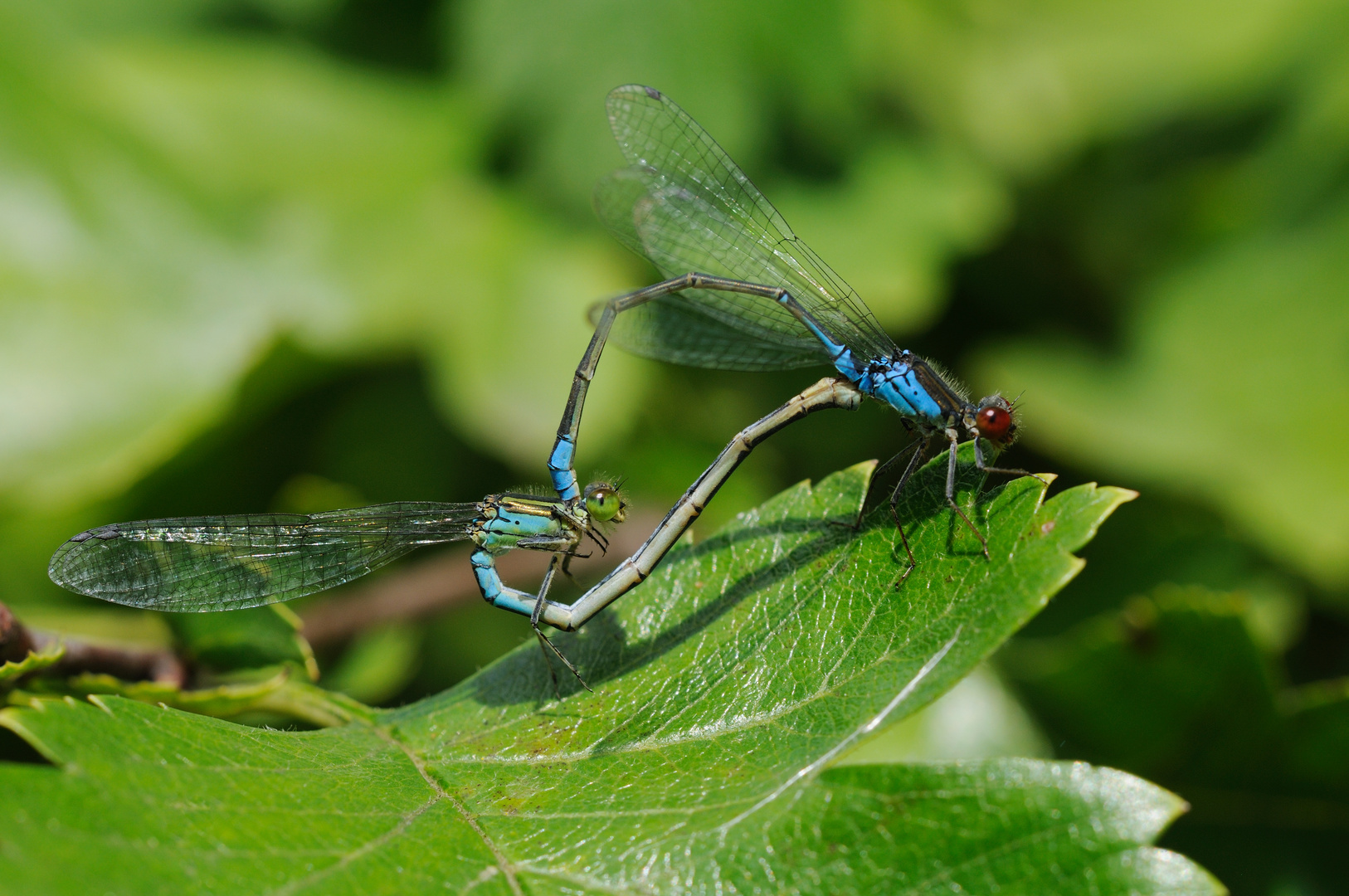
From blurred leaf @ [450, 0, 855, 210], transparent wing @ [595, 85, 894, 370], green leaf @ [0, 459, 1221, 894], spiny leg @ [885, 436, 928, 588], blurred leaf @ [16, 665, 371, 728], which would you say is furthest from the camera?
blurred leaf @ [450, 0, 855, 210]

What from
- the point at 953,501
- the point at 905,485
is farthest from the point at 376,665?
the point at 953,501

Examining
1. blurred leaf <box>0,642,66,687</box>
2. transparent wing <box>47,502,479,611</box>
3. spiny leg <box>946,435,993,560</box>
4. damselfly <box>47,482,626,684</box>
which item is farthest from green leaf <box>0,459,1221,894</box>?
transparent wing <box>47,502,479,611</box>

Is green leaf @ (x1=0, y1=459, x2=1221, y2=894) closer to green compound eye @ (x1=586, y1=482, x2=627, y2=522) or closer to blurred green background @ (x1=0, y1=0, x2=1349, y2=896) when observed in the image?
green compound eye @ (x1=586, y1=482, x2=627, y2=522)

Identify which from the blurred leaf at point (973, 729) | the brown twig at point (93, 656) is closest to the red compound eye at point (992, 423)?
the blurred leaf at point (973, 729)

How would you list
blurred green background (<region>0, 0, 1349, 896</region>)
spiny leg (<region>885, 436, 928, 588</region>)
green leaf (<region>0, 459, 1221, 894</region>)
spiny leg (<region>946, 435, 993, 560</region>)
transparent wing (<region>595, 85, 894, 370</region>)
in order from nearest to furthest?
1. green leaf (<region>0, 459, 1221, 894</region>)
2. spiny leg (<region>946, 435, 993, 560</region>)
3. spiny leg (<region>885, 436, 928, 588</region>)
4. transparent wing (<region>595, 85, 894, 370</region>)
5. blurred green background (<region>0, 0, 1349, 896</region>)

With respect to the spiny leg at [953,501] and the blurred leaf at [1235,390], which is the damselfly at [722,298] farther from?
the blurred leaf at [1235,390]

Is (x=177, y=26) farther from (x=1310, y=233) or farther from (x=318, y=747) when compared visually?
(x=1310, y=233)

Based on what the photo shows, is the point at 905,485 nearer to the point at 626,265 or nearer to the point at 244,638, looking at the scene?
the point at 244,638

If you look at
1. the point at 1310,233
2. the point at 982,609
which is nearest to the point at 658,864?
the point at 982,609
